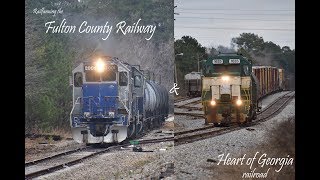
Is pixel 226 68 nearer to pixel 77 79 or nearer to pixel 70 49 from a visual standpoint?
pixel 77 79

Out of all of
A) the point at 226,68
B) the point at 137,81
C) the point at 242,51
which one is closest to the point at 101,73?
the point at 137,81

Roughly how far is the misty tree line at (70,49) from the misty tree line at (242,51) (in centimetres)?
18

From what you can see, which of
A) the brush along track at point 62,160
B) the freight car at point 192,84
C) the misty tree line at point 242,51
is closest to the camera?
the brush along track at point 62,160

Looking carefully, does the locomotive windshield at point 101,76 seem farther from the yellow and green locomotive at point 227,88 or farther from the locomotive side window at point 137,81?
the yellow and green locomotive at point 227,88

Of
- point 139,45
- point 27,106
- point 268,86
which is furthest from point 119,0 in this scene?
point 268,86

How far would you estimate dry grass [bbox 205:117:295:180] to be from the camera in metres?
8.70

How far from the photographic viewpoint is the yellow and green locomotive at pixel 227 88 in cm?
933

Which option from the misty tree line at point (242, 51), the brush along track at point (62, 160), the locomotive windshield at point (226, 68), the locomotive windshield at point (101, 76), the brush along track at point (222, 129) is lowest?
the brush along track at point (62, 160)

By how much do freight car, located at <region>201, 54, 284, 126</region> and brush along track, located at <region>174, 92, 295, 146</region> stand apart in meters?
0.11

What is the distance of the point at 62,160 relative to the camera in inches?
358

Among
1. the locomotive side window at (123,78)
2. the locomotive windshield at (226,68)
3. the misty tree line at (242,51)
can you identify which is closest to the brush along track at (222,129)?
the misty tree line at (242,51)

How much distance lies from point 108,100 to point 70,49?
0.96 metres

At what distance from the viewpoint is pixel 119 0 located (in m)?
9.25
